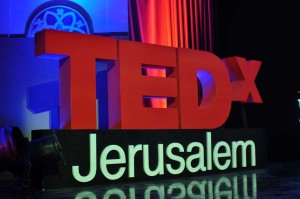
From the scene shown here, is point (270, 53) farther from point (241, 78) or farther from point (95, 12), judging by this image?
point (95, 12)

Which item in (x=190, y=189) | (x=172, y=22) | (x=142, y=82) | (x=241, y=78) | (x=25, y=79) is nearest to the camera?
(x=190, y=189)

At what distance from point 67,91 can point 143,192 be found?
165cm

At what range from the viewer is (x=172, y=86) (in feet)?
20.3

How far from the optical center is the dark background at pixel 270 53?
29.6ft

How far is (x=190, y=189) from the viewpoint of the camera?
462cm

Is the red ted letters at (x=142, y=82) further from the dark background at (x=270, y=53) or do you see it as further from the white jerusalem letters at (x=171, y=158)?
the dark background at (x=270, y=53)

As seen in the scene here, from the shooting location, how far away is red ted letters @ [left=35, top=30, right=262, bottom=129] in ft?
17.3

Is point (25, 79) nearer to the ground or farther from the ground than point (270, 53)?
nearer to the ground

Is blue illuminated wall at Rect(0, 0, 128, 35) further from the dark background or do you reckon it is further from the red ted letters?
the dark background

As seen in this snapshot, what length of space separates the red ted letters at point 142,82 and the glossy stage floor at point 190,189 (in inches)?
36.1

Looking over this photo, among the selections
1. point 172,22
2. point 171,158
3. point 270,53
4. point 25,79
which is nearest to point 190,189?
point 171,158

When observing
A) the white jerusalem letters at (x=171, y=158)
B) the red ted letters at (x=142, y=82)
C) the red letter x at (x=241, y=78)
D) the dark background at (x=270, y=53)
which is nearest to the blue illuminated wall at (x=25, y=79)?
the red ted letters at (x=142, y=82)

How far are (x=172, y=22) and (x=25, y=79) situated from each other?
114 inches

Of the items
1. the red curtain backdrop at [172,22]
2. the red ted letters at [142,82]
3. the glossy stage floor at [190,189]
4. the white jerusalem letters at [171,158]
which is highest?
the red curtain backdrop at [172,22]
